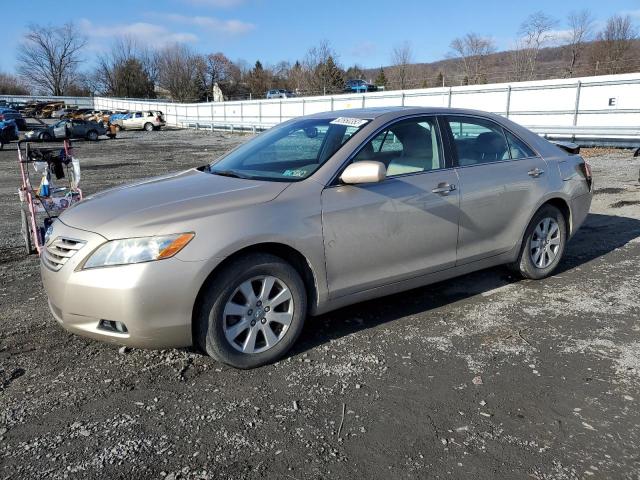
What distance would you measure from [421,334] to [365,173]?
131 centimetres

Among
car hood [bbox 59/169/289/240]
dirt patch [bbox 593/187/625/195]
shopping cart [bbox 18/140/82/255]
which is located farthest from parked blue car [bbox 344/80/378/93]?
car hood [bbox 59/169/289/240]

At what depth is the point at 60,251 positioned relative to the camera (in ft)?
10.9

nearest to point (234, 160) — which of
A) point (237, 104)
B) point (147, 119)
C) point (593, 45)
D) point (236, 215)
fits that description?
point (236, 215)

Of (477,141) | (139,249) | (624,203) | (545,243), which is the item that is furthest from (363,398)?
(624,203)

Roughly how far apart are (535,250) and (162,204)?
11.6 ft

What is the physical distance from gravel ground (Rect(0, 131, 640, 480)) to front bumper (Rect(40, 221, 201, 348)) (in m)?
0.35

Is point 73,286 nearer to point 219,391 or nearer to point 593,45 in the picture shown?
point 219,391

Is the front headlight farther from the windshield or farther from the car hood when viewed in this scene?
the windshield

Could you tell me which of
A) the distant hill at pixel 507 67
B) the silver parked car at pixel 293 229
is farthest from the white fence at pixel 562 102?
the distant hill at pixel 507 67

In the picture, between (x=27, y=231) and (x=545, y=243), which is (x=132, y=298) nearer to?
(x=545, y=243)

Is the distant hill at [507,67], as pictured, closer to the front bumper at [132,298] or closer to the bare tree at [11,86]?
the front bumper at [132,298]

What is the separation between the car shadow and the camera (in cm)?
407

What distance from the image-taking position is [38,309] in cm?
456

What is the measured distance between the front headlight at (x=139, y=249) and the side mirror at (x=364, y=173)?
3.88 ft
